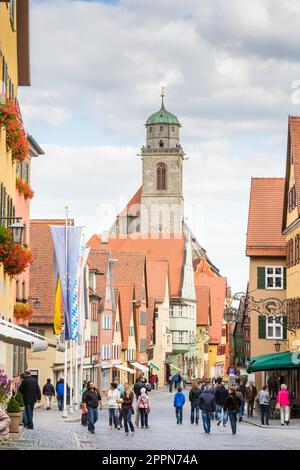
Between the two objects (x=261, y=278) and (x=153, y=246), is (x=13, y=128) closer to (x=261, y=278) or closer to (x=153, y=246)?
(x=261, y=278)

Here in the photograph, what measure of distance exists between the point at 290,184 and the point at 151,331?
49.9 meters

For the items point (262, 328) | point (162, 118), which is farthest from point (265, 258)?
point (162, 118)

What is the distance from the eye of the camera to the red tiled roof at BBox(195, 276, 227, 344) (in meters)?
137

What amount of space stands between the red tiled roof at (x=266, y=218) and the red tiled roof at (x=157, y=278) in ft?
149

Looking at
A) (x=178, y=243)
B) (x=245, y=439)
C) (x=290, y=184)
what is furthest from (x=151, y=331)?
(x=245, y=439)

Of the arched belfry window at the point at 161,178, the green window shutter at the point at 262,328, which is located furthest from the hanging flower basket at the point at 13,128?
the arched belfry window at the point at 161,178

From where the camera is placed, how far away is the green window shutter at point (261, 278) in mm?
58781

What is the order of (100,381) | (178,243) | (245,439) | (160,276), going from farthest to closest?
(178,243), (160,276), (100,381), (245,439)

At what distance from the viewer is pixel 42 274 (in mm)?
58969

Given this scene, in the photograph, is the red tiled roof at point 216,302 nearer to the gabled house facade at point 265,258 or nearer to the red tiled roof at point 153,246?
the red tiled roof at point 153,246

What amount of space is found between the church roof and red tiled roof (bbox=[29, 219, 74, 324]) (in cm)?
10503

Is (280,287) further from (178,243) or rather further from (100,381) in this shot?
(178,243)

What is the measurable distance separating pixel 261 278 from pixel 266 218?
373 centimetres

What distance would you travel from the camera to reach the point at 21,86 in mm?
38531
